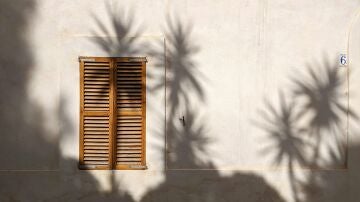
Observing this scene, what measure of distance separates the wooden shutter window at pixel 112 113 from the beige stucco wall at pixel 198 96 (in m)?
0.11

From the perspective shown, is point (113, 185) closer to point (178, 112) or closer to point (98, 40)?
point (178, 112)

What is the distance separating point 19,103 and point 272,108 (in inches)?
134

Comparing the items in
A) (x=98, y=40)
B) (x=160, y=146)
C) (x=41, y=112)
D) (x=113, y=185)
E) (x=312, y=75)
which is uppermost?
(x=98, y=40)

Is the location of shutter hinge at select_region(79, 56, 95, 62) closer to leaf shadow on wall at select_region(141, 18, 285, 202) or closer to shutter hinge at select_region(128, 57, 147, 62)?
shutter hinge at select_region(128, 57, 147, 62)

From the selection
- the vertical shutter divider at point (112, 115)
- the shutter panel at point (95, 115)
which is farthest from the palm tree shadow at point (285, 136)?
the shutter panel at point (95, 115)

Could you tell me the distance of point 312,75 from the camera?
691cm

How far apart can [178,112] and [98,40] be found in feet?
4.71

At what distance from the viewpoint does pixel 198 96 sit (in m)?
6.86

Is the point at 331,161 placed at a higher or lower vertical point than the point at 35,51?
lower

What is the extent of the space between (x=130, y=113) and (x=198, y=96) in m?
0.94

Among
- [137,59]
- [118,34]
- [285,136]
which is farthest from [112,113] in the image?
[285,136]

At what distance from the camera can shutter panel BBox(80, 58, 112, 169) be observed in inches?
268

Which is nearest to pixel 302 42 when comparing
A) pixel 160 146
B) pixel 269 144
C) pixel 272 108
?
pixel 272 108

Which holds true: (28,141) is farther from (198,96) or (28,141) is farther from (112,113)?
(198,96)
